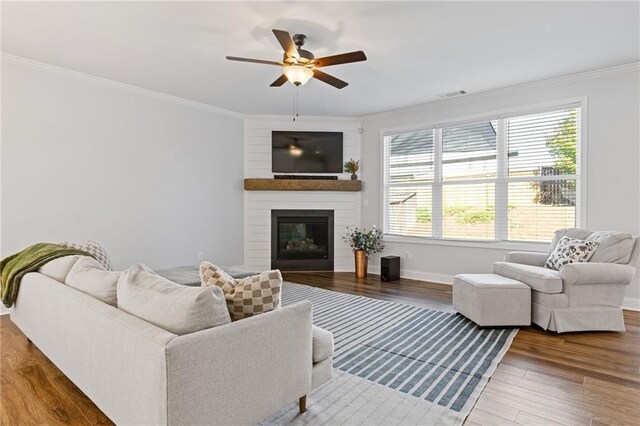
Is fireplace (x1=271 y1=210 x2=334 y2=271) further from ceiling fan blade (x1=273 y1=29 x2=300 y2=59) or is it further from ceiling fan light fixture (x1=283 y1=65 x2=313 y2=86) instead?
ceiling fan blade (x1=273 y1=29 x2=300 y2=59)

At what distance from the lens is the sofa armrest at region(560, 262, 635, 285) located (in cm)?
319

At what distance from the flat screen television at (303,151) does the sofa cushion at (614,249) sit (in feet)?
12.9

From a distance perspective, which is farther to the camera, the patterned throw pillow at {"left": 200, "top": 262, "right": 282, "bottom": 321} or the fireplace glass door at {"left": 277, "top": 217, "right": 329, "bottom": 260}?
the fireplace glass door at {"left": 277, "top": 217, "right": 329, "bottom": 260}

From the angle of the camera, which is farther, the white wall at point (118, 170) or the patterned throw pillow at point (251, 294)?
the white wall at point (118, 170)

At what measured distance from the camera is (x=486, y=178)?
4.99m

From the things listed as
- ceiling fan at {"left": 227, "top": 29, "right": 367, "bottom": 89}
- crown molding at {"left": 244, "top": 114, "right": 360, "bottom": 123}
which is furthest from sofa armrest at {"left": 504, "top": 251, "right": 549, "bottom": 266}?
crown molding at {"left": 244, "top": 114, "right": 360, "bottom": 123}

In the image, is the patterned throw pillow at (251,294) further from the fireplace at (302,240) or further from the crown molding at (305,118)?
the crown molding at (305,118)

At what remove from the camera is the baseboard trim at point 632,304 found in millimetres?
3908

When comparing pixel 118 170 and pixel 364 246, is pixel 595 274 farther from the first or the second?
pixel 118 170

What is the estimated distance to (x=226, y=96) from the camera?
511 cm

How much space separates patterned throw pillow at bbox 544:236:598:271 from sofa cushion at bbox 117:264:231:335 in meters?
3.47

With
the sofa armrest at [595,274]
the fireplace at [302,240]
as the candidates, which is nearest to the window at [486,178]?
the fireplace at [302,240]

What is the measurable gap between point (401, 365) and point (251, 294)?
1405 millimetres

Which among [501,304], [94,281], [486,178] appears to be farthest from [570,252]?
[94,281]
